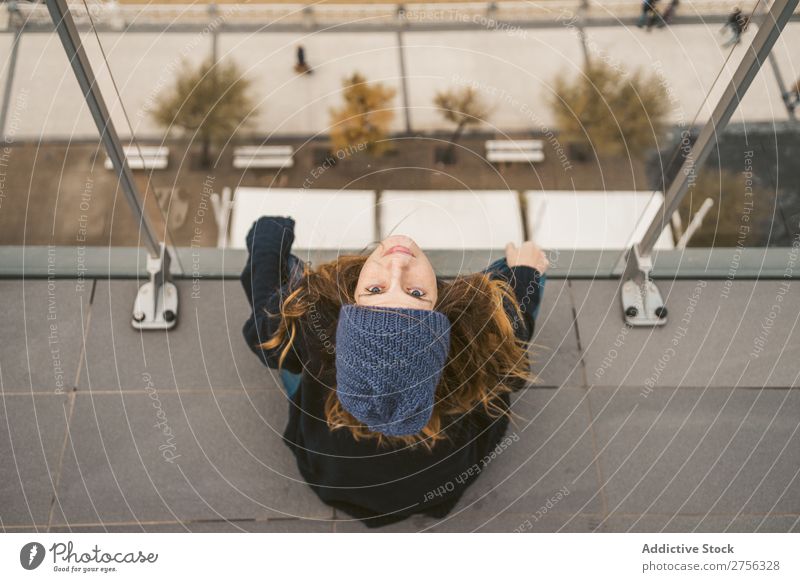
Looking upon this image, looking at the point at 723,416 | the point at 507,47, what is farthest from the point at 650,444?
the point at 507,47

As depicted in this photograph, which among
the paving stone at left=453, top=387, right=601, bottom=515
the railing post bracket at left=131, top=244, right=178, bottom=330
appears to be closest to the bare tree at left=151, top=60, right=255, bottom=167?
the railing post bracket at left=131, top=244, right=178, bottom=330

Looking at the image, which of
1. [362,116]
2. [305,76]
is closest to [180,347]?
[362,116]

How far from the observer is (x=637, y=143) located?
263 cm

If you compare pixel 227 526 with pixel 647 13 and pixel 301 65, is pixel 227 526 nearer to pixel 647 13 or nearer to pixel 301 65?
pixel 301 65

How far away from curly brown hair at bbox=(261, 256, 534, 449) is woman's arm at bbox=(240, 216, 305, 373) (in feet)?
0.20

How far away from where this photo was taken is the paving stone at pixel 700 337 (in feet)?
7.13

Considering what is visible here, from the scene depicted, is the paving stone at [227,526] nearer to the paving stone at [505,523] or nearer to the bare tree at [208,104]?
the paving stone at [505,523]

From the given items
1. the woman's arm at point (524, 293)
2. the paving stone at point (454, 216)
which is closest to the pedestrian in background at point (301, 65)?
the paving stone at point (454, 216)

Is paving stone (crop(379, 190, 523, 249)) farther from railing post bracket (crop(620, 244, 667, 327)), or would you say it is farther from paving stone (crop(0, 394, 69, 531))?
paving stone (crop(0, 394, 69, 531))

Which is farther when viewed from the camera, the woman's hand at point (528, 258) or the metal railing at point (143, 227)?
the woman's hand at point (528, 258)

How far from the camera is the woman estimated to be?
1.57 meters

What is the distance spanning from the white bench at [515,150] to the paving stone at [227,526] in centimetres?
134

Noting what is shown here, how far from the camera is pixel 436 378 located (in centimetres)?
142
